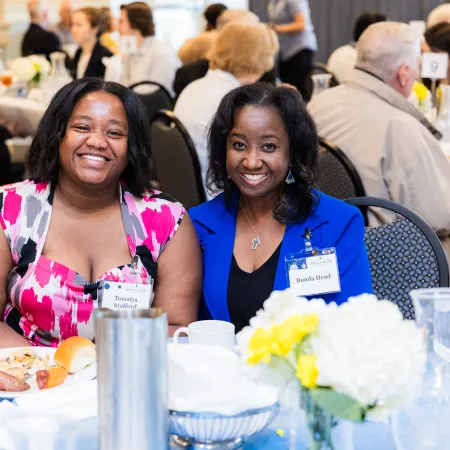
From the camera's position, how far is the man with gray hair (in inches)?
129

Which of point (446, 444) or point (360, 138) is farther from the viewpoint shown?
point (360, 138)

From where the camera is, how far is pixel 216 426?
51.9 inches

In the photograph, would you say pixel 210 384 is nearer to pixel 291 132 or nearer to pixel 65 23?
pixel 291 132

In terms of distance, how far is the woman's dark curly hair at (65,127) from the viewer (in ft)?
7.46

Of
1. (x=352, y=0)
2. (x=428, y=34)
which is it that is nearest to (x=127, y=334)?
(x=428, y=34)

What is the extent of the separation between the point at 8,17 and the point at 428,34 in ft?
28.2

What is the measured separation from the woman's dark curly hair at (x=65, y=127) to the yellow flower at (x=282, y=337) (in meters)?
1.26

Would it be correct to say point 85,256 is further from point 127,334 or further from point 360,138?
point 360,138

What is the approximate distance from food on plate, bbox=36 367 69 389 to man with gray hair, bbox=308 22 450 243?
1883mm

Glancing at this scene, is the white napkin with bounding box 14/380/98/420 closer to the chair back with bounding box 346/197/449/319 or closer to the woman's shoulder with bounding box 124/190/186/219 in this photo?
the woman's shoulder with bounding box 124/190/186/219

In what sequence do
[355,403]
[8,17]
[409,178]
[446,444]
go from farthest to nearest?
1. [8,17]
2. [409,178]
3. [446,444]
4. [355,403]

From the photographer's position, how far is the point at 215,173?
2.46 meters

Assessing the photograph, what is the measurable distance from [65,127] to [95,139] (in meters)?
0.10

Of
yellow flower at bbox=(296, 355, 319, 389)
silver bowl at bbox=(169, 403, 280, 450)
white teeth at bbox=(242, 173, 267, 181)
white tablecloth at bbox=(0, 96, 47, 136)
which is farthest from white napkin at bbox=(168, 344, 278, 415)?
white tablecloth at bbox=(0, 96, 47, 136)
